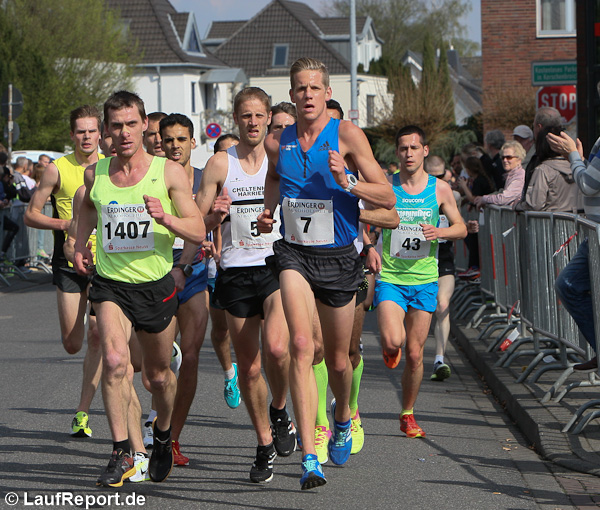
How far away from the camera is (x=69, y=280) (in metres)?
8.19

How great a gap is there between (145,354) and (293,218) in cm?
113

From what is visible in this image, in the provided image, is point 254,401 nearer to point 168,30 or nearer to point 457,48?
point 168,30

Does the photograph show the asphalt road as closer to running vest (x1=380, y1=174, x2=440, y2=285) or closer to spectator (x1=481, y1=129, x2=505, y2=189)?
running vest (x1=380, y1=174, x2=440, y2=285)

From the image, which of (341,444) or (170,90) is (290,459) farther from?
(170,90)

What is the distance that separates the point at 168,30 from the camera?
67125 millimetres

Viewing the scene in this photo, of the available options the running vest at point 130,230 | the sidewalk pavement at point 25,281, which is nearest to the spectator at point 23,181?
the sidewalk pavement at point 25,281

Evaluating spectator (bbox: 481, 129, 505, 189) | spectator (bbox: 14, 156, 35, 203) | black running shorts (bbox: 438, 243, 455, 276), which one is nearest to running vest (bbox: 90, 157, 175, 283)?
black running shorts (bbox: 438, 243, 455, 276)

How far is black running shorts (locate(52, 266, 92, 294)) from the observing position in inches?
322

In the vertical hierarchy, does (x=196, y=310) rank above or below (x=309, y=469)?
above

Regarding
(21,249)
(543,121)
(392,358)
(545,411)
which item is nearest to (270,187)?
(392,358)

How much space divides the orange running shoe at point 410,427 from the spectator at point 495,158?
338 inches

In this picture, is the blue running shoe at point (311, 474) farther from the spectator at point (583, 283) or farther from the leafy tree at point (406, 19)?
the leafy tree at point (406, 19)

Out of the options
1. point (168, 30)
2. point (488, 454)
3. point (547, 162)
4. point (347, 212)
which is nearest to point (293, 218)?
point (347, 212)

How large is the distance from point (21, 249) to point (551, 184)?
14063 mm
